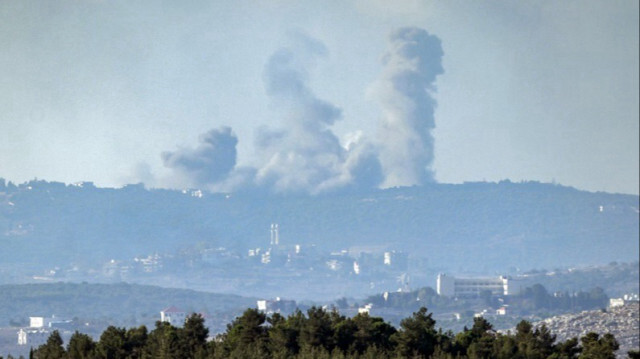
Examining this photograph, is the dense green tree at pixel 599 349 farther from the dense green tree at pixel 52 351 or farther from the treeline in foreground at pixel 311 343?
the dense green tree at pixel 52 351

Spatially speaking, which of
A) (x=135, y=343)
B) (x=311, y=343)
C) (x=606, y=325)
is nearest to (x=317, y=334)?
(x=311, y=343)

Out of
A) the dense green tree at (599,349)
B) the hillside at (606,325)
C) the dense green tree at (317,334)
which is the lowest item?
the dense green tree at (599,349)

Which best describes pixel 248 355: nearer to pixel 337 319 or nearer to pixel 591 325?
pixel 337 319

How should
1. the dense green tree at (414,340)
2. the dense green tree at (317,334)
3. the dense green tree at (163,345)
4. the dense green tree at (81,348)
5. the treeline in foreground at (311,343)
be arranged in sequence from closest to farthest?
the dense green tree at (163,345) → the dense green tree at (81,348) → the treeline in foreground at (311,343) → the dense green tree at (317,334) → the dense green tree at (414,340)

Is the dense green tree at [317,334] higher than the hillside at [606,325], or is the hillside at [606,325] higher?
the hillside at [606,325]

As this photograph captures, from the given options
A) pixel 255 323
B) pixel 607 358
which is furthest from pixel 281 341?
pixel 607 358

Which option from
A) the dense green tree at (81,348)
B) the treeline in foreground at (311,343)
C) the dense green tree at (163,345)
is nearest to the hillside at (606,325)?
the treeline in foreground at (311,343)

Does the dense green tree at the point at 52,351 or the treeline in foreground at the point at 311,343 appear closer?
the dense green tree at the point at 52,351

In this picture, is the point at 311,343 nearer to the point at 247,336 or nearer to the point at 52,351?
the point at 247,336

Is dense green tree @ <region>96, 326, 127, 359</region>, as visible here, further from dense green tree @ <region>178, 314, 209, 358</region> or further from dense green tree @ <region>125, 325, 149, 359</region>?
dense green tree @ <region>178, 314, 209, 358</region>
